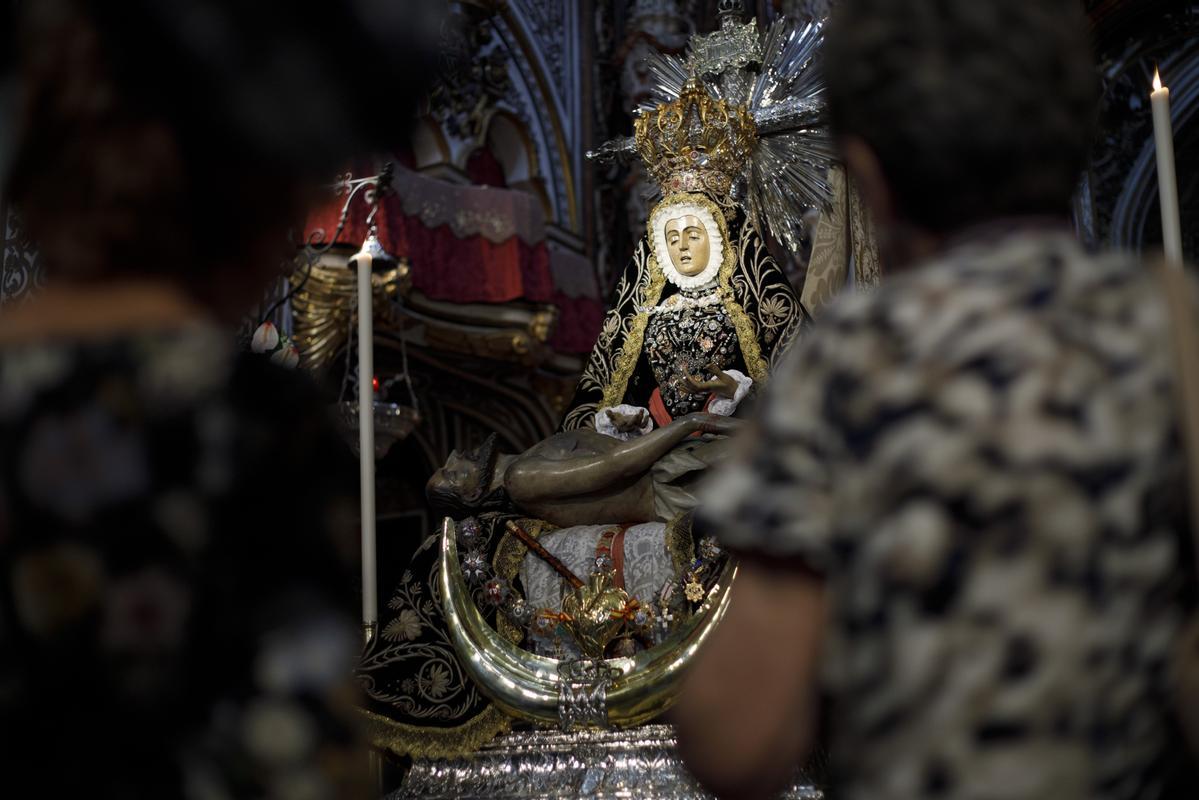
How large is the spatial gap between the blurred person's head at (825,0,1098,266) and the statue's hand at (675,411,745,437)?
1.84 meters

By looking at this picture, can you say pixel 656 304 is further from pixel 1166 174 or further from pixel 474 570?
pixel 1166 174

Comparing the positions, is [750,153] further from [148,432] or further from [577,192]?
[577,192]

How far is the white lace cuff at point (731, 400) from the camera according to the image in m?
3.41

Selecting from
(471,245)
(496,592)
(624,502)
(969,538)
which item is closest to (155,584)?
(969,538)

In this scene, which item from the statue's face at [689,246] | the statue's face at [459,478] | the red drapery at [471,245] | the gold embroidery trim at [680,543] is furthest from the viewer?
the red drapery at [471,245]

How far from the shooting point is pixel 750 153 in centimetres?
411

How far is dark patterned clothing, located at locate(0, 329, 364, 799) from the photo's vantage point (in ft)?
3.09

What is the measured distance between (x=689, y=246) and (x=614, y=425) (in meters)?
0.77

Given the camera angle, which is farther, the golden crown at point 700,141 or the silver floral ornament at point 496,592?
the golden crown at point 700,141

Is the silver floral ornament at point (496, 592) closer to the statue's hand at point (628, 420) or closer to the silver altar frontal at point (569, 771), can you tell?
the silver altar frontal at point (569, 771)

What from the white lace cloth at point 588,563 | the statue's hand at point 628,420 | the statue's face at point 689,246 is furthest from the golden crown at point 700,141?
the white lace cloth at point 588,563

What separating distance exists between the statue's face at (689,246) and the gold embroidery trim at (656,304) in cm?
5

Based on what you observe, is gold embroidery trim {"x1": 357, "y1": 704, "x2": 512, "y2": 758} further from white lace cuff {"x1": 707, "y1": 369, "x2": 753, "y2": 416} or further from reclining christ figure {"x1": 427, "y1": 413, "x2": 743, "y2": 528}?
white lace cuff {"x1": 707, "y1": 369, "x2": 753, "y2": 416}

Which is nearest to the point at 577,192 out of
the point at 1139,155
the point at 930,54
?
the point at 1139,155
